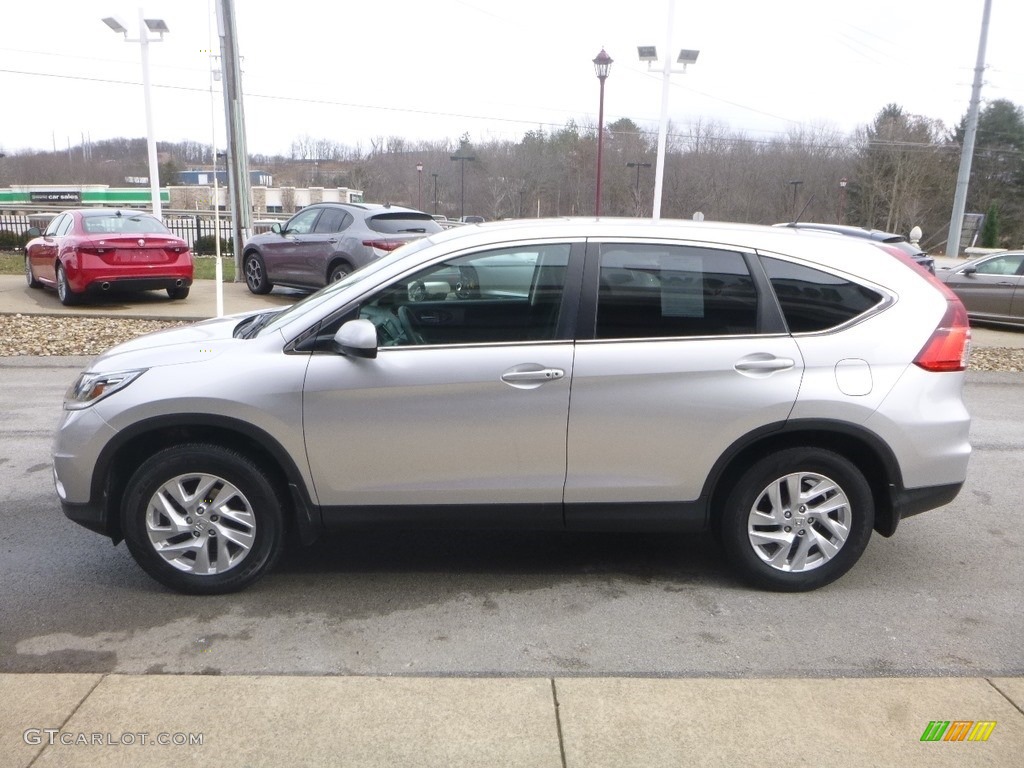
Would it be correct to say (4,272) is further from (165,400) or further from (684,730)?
(684,730)

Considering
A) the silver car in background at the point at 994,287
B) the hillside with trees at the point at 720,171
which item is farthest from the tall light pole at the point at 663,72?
the hillside with trees at the point at 720,171

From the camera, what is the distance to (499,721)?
3020 millimetres

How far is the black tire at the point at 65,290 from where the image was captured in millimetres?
13258

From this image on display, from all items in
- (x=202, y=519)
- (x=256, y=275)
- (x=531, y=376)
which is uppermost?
(x=531, y=376)

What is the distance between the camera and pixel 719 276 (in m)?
4.12

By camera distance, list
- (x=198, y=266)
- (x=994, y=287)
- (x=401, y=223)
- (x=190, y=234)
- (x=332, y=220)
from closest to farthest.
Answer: (x=401, y=223)
(x=332, y=220)
(x=994, y=287)
(x=198, y=266)
(x=190, y=234)

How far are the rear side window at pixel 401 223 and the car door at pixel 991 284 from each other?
31.6 ft

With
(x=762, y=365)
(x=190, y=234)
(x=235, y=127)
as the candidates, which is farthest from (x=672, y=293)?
(x=190, y=234)

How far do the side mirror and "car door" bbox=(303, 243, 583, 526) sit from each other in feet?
0.23

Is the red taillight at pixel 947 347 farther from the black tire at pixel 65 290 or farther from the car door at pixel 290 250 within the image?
the black tire at pixel 65 290

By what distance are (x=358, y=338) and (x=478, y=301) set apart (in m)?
0.63

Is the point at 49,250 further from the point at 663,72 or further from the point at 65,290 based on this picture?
the point at 663,72

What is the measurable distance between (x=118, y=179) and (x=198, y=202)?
44.7ft

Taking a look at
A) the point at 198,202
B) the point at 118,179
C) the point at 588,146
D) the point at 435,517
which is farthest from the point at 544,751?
the point at 118,179
